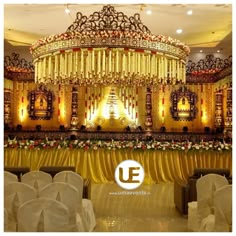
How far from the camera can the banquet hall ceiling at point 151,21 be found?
7.99 metres

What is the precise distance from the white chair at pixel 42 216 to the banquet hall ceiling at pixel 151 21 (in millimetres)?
4608

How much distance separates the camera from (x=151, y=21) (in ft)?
30.0

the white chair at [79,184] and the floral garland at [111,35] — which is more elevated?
the floral garland at [111,35]

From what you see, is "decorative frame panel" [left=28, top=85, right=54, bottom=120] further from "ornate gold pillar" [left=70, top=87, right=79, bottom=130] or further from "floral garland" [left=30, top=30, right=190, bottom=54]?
"floral garland" [left=30, top=30, right=190, bottom=54]

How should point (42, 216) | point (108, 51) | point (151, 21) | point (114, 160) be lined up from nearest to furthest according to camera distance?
point (42, 216) < point (108, 51) < point (114, 160) < point (151, 21)

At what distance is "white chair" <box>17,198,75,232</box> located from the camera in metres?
3.47

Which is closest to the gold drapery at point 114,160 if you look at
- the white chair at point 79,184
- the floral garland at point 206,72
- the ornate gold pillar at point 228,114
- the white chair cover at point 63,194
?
the white chair at point 79,184

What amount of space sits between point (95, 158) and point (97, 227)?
10.6 feet

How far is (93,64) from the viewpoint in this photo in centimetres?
554

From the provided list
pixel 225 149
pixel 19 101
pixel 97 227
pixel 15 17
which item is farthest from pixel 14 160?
pixel 19 101

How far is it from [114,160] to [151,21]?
10.3ft

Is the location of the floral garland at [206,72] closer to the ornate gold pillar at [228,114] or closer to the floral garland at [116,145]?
the ornate gold pillar at [228,114]

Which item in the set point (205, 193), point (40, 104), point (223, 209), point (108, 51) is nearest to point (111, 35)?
point (108, 51)

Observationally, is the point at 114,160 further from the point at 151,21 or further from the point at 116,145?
the point at 151,21
